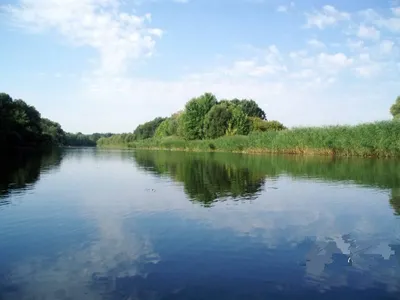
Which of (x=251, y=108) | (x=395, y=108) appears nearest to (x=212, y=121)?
(x=251, y=108)

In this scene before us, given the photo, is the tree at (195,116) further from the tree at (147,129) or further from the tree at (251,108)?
the tree at (147,129)

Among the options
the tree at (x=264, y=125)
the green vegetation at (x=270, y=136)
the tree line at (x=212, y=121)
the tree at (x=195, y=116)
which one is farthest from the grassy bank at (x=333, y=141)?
the tree at (x=264, y=125)

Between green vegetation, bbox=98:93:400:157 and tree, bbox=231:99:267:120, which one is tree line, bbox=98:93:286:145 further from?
tree, bbox=231:99:267:120

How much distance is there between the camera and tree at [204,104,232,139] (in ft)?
271

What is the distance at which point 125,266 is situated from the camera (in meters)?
7.38

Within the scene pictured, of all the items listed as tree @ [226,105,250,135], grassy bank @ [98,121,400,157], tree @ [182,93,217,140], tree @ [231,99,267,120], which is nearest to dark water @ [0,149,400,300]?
grassy bank @ [98,121,400,157]

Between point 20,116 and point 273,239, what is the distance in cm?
7783

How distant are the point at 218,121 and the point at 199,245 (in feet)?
244

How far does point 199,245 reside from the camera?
8.80m

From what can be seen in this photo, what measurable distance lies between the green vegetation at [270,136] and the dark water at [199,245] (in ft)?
84.5

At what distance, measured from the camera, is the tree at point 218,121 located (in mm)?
82625

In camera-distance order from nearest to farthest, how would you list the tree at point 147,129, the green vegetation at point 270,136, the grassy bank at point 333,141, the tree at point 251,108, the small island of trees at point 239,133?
the grassy bank at point 333,141, the green vegetation at point 270,136, the small island of trees at point 239,133, the tree at point 251,108, the tree at point 147,129

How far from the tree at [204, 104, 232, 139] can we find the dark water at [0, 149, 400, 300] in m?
66.2

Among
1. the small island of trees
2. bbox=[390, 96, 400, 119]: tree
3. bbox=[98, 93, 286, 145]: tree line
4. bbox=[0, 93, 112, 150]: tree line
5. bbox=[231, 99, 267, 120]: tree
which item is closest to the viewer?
the small island of trees
